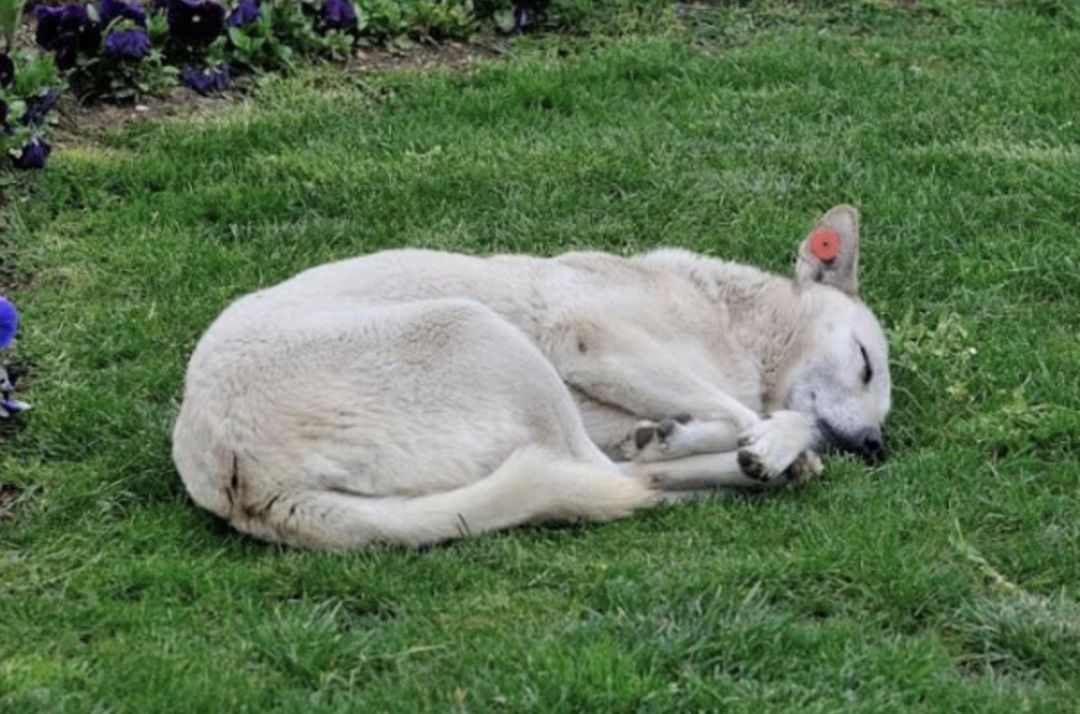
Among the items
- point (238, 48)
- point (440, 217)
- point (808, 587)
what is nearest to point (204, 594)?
point (808, 587)

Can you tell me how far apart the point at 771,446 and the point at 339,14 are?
489cm

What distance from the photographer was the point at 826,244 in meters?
7.02

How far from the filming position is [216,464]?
5.50 meters

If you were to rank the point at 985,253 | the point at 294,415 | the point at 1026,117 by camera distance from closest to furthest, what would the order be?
the point at 294,415 → the point at 985,253 → the point at 1026,117

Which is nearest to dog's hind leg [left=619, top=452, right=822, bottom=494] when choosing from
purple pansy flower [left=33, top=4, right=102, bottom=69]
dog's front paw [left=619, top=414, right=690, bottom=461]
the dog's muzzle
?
dog's front paw [left=619, top=414, right=690, bottom=461]

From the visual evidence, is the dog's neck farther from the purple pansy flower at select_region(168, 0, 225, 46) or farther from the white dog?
the purple pansy flower at select_region(168, 0, 225, 46)

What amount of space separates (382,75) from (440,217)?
1.82m

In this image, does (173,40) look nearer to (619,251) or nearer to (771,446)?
(619,251)

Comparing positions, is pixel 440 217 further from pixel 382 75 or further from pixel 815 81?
pixel 815 81

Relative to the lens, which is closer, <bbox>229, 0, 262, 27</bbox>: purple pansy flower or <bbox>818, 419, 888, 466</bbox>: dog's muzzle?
<bbox>818, 419, 888, 466</bbox>: dog's muzzle

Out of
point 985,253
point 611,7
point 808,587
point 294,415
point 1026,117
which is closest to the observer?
point 808,587

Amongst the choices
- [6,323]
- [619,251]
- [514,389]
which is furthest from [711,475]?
[6,323]

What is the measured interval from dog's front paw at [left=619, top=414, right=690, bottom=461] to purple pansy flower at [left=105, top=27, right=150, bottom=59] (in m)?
3.98

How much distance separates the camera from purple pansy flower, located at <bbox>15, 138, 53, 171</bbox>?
8.19m
